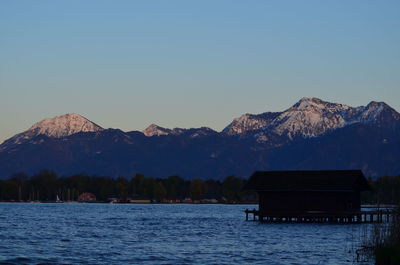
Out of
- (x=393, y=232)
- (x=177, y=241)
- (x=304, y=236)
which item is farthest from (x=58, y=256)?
(x=304, y=236)

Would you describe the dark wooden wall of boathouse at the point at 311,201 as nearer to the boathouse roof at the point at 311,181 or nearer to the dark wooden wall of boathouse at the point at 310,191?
the dark wooden wall of boathouse at the point at 310,191

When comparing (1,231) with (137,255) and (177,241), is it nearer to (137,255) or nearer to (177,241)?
(177,241)

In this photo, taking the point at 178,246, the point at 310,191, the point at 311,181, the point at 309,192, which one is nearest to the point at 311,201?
the point at 309,192

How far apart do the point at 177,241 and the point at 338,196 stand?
113 ft

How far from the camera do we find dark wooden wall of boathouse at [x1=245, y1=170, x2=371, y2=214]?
9962cm

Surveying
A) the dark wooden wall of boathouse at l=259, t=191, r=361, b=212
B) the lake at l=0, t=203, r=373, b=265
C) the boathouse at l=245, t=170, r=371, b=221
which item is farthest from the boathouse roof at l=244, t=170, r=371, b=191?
the lake at l=0, t=203, r=373, b=265

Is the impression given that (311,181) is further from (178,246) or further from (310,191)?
(178,246)

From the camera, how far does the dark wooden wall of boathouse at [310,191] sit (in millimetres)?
99625

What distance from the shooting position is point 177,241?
71125 mm

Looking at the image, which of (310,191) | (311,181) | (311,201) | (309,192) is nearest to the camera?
(310,191)

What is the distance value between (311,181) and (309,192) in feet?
4.86

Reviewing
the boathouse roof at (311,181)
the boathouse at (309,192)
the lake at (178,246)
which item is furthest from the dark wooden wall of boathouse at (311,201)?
the lake at (178,246)

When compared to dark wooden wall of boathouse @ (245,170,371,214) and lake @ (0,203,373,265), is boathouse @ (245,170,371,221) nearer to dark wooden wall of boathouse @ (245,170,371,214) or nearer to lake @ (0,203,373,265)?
dark wooden wall of boathouse @ (245,170,371,214)

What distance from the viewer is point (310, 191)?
100m
